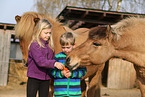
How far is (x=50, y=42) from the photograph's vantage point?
2586 mm

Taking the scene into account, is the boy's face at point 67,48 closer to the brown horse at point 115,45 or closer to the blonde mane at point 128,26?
the brown horse at point 115,45

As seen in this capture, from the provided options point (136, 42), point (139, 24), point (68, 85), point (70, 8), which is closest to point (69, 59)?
point (68, 85)

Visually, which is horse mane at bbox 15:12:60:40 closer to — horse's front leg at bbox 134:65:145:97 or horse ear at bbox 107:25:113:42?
horse ear at bbox 107:25:113:42

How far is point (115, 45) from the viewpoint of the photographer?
2.59m

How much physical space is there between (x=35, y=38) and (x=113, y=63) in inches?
250

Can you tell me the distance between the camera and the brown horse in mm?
2510

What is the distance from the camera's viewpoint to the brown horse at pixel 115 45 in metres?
2.51

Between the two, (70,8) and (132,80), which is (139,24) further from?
(132,80)

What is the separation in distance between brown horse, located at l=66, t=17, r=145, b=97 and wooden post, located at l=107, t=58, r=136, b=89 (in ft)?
18.2

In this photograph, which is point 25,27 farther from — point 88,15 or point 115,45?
point 88,15

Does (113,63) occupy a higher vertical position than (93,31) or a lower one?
lower

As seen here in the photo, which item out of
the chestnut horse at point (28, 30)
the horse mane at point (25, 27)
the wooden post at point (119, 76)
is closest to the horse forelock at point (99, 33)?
the chestnut horse at point (28, 30)

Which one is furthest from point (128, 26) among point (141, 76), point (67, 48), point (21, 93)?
point (21, 93)

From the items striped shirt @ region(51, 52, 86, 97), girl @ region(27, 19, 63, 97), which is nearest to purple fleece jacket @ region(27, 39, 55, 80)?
girl @ region(27, 19, 63, 97)
